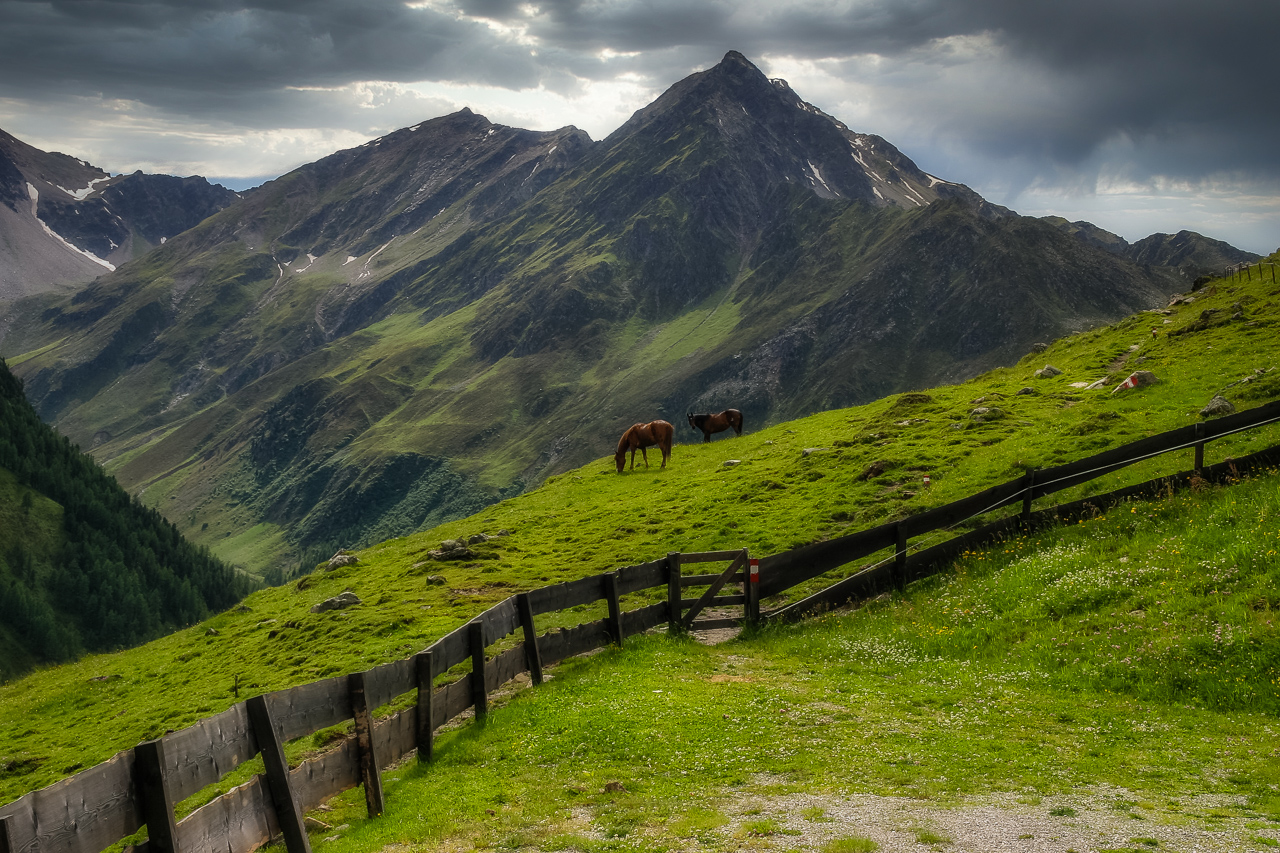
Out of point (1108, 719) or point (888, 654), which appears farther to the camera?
point (888, 654)

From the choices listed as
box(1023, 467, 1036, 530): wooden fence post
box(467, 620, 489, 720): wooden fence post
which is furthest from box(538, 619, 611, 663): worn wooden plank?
box(1023, 467, 1036, 530): wooden fence post

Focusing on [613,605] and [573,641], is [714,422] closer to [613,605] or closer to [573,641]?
[613,605]

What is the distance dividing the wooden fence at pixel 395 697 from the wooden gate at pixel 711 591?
0.06 metres

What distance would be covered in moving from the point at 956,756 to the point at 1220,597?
29.0 feet

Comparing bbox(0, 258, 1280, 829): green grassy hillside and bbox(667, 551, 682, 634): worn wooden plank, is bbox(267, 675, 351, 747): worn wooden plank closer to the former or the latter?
bbox(0, 258, 1280, 829): green grassy hillside

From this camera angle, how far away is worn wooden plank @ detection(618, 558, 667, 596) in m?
22.1

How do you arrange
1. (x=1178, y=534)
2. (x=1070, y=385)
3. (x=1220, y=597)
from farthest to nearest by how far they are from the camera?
(x=1070, y=385) → (x=1178, y=534) → (x=1220, y=597)

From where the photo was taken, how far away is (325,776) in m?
Answer: 12.9

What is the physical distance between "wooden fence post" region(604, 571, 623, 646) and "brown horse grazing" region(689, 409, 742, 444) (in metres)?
46.5

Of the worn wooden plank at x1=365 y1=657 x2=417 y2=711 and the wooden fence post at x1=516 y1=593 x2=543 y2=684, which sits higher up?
the worn wooden plank at x1=365 y1=657 x2=417 y2=711

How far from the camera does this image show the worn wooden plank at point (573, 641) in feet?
66.6

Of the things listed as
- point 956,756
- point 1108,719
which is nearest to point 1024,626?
point 1108,719

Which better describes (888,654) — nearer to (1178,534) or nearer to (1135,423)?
(1178,534)

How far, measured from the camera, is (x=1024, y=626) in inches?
814
